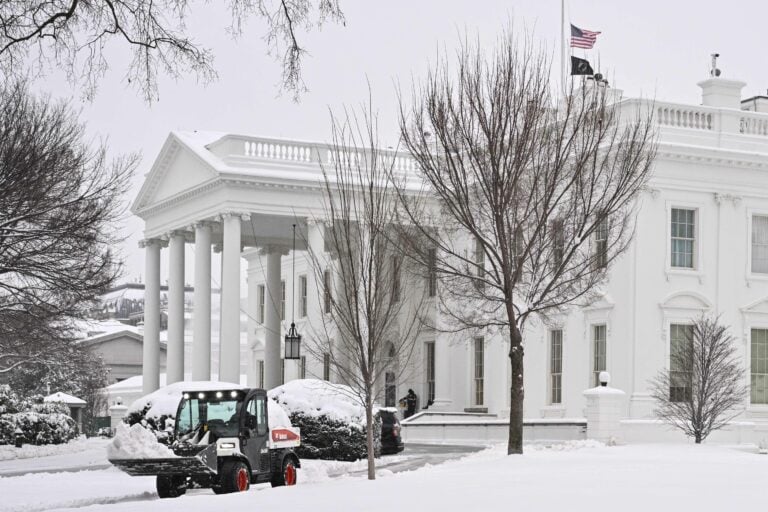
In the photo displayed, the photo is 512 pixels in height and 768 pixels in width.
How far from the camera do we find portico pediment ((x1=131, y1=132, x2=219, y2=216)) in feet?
161

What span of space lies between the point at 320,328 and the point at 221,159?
7.14 m

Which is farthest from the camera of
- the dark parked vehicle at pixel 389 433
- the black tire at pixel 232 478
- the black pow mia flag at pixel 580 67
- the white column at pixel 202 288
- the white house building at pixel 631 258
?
the white column at pixel 202 288

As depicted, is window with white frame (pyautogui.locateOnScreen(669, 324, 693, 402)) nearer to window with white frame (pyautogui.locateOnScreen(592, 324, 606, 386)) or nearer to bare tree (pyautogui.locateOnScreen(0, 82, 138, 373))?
window with white frame (pyautogui.locateOnScreen(592, 324, 606, 386))

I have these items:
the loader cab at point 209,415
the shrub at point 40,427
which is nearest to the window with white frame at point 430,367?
the shrub at point 40,427

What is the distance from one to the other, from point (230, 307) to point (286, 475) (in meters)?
24.0

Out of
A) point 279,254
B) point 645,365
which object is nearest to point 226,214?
point 279,254

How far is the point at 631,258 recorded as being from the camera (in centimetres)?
4031

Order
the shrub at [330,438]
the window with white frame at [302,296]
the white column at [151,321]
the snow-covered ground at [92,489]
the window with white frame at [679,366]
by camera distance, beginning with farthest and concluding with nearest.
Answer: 1. the window with white frame at [302,296]
2. the white column at [151,321]
3. the window with white frame at [679,366]
4. the shrub at [330,438]
5. the snow-covered ground at [92,489]

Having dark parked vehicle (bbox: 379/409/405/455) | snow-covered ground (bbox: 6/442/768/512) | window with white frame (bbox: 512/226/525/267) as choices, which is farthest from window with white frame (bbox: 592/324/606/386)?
snow-covered ground (bbox: 6/442/768/512)

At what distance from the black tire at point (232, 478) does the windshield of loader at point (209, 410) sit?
92 centimetres

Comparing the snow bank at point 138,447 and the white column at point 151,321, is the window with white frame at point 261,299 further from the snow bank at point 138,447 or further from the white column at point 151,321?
the snow bank at point 138,447

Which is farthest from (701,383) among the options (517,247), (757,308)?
(517,247)

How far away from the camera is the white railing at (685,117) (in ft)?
134

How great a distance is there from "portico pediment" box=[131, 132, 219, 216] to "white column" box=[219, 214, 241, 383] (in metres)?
2.15
